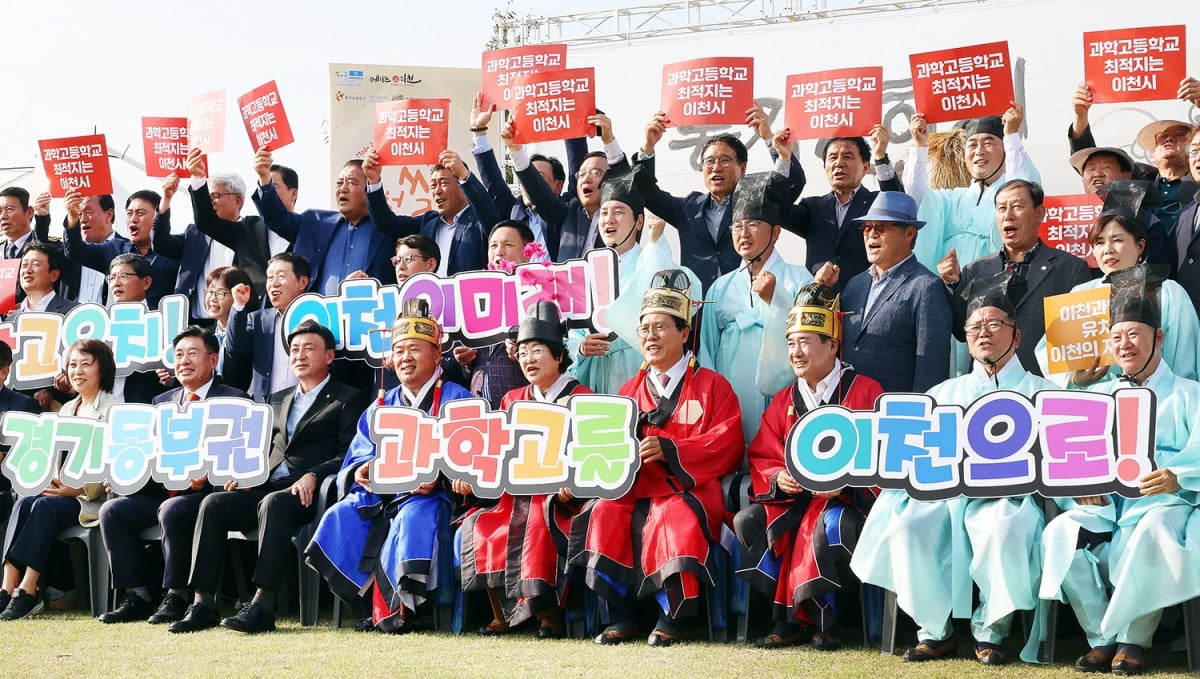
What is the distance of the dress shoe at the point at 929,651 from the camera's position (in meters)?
4.96

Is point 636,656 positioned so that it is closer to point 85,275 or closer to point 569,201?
point 569,201

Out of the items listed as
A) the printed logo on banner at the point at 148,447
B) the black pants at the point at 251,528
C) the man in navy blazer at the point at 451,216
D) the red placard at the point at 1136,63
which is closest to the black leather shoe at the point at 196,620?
the black pants at the point at 251,528

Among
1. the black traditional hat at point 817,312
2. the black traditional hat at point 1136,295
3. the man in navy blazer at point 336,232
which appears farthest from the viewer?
the man in navy blazer at point 336,232

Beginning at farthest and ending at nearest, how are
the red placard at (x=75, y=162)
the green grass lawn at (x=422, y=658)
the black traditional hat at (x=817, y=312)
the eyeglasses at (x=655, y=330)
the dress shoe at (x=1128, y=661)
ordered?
1. the red placard at (x=75, y=162)
2. the eyeglasses at (x=655, y=330)
3. the black traditional hat at (x=817, y=312)
4. the green grass lawn at (x=422, y=658)
5. the dress shoe at (x=1128, y=661)

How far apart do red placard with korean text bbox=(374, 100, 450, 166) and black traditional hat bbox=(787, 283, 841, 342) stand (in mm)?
2824

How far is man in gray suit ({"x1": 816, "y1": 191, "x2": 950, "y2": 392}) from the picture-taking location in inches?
224

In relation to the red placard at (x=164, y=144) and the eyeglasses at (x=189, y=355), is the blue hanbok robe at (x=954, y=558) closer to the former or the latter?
the eyeglasses at (x=189, y=355)

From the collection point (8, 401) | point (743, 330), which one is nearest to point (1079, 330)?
point (743, 330)

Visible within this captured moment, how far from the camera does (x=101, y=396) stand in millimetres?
7184

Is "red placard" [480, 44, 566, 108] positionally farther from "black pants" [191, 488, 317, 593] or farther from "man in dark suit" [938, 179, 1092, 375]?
"man in dark suit" [938, 179, 1092, 375]

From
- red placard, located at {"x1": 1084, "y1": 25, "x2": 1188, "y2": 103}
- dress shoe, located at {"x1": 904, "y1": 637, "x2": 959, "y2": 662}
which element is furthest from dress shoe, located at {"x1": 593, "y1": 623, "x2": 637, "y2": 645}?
red placard, located at {"x1": 1084, "y1": 25, "x2": 1188, "y2": 103}

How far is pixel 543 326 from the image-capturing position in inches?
241

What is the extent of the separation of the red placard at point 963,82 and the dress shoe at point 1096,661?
2885 millimetres

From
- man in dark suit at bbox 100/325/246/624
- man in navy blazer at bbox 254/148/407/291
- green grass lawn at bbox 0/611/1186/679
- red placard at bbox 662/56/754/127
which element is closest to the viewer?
green grass lawn at bbox 0/611/1186/679
